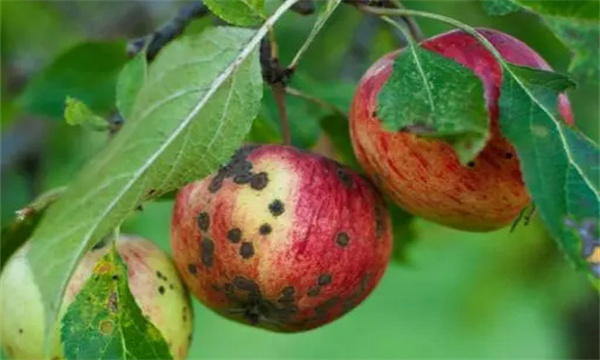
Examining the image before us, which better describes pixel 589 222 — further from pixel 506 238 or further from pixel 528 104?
pixel 506 238

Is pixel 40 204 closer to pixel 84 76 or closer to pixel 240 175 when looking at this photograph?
pixel 240 175

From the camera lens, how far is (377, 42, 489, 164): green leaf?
1234 millimetres

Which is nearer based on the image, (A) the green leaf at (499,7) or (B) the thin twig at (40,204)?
(A) the green leaf at (499,7)

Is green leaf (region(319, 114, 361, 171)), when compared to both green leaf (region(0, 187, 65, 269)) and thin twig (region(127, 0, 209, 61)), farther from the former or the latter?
green leaf (region(0, 187, 65, 269))

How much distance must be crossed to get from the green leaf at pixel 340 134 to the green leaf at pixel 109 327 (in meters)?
0.53

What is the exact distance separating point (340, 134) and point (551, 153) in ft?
2.14

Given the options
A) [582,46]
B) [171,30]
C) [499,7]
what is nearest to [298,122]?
[171,30]

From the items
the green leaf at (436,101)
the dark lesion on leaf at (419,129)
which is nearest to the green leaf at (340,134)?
the green leaf at (436,101)

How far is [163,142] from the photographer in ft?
4.09

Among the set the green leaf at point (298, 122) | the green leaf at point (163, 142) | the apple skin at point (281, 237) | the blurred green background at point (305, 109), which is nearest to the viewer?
the green leaf at point (163, 142)

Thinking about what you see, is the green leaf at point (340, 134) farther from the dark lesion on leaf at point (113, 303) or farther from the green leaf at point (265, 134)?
the dark lesion on leaf at point (113, 303)

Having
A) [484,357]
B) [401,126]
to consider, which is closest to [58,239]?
[401,126]

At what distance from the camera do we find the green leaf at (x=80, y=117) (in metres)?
1.60

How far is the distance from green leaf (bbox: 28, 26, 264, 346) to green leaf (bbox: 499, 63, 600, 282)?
29 centimetres
